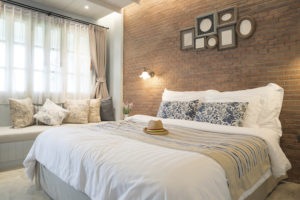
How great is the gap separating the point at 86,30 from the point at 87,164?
147 inches

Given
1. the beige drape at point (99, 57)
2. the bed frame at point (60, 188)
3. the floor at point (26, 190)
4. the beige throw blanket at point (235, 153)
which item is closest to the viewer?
the beige throw blanket at point (235, 153)

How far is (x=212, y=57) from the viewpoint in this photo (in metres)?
2.99

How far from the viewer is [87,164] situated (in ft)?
4.23

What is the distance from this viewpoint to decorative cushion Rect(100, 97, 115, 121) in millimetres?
4164

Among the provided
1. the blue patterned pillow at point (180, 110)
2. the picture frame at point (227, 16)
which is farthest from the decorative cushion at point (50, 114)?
the picture frame at point (227, 16)

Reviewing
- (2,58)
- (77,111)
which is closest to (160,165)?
(77,111)

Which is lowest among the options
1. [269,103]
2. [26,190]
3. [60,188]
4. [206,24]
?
[26,190]

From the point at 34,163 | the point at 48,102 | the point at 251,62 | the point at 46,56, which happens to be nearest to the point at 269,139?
the point at 251,62

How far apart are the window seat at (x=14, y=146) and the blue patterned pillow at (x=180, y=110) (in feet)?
6.47

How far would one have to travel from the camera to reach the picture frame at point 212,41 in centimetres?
290

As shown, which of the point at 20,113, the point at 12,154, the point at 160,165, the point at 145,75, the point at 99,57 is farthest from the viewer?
the point at 99,57

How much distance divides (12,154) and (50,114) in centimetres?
84

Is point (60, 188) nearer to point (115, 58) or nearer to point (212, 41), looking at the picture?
point (212, 41)

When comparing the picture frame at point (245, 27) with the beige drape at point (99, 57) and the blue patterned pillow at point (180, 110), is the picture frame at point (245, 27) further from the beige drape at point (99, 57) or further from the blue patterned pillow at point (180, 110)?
the beige drape at point (99, 57)
